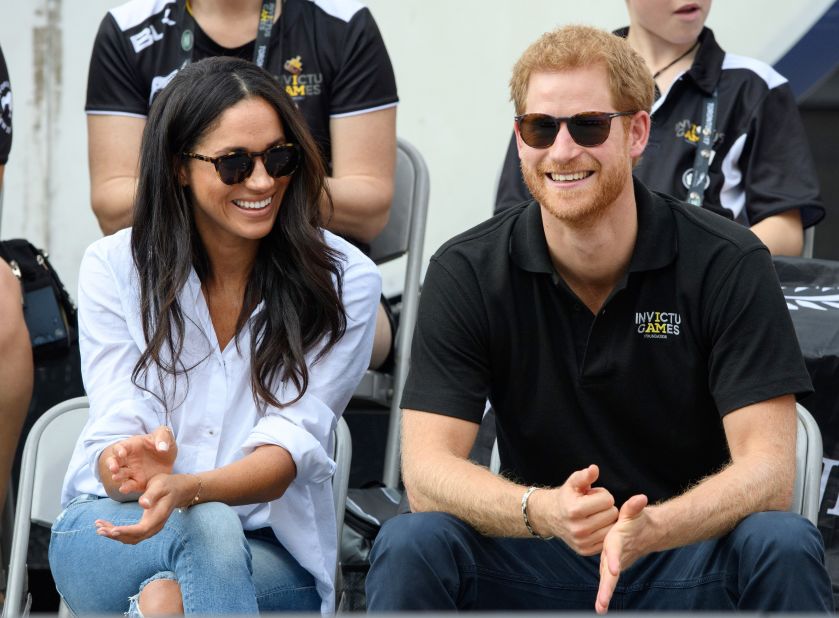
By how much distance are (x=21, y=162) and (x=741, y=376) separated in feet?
8.88

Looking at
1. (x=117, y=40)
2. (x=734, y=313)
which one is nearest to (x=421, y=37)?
(x=117, y=40)

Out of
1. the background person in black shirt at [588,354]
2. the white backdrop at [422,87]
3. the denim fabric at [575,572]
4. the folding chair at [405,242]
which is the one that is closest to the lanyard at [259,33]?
the folding chair at [405,242]

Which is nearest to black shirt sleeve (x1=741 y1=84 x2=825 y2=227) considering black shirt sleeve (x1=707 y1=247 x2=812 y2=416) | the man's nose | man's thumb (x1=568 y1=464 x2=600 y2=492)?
black shirt sleeve (x1=707 y1=247 x2=812 y2=416)

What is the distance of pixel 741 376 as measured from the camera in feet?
8.32

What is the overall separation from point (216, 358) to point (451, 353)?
1.53 feet

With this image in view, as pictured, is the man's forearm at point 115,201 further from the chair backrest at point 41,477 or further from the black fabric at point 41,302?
the chair backrest at point 41,477

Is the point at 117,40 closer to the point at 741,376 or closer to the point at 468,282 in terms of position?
the point at 468,282

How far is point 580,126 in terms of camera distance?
2646 mm

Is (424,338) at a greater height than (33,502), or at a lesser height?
greater

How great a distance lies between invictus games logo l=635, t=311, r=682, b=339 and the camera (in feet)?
8.64

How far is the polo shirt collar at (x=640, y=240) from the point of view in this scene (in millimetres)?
2656

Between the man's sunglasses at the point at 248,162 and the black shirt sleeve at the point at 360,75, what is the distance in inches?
31.1

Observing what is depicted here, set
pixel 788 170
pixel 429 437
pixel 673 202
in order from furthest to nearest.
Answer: pixel 788 170, pixel 673 202, pixel 429 437

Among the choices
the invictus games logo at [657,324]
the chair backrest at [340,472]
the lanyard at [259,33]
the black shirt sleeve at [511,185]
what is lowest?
the chair backrest at [340,472]
